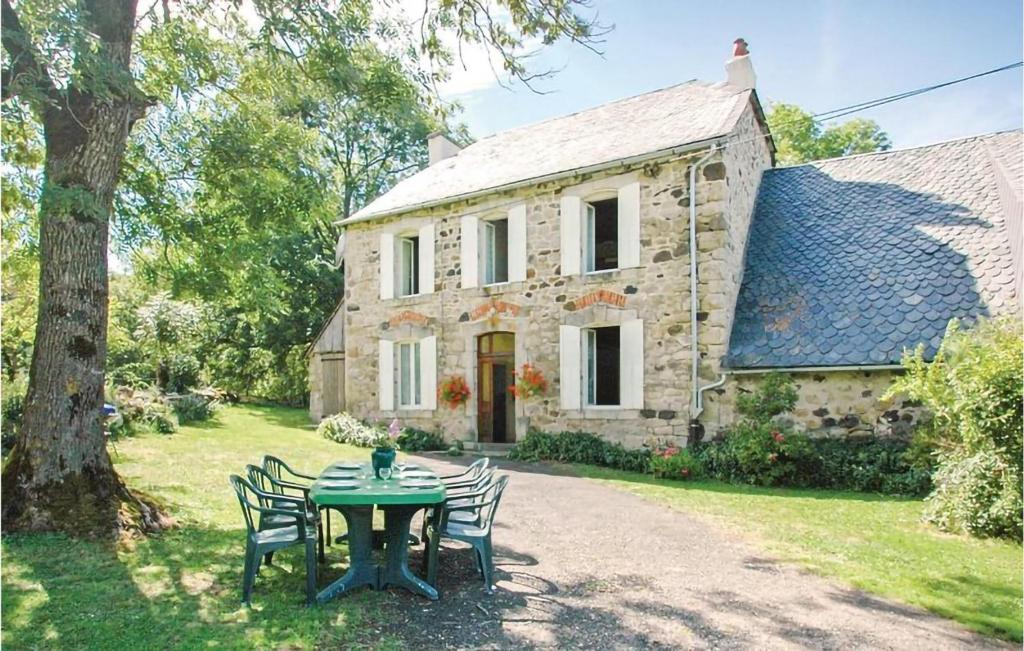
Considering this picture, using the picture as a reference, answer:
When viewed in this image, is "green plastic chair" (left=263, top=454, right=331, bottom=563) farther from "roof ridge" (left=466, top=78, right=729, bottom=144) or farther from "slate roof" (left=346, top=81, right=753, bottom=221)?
Answer: "roof ridge" (left=466, top=78, right=729, bottom=144)

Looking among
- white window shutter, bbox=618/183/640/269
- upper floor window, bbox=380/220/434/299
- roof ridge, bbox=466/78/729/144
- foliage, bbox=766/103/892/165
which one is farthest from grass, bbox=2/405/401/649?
foliage, bbox=766/103/892/165

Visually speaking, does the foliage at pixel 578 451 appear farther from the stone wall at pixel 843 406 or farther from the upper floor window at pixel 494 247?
the upper floor window at pixel 494 247

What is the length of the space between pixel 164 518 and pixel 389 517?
278cm

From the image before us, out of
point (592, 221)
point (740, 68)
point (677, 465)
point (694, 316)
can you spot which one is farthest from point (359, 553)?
point (740, 68)

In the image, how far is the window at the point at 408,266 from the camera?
13.8 metres

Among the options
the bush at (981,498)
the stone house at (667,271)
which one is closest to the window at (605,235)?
the stone house at (667,271)

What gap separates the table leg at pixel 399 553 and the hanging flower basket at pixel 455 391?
8.09 metres

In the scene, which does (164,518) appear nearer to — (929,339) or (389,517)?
(389,517)

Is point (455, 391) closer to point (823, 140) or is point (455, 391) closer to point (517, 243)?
point (517, 243)

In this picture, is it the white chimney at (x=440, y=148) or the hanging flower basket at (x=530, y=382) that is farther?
the white chimney at (x=440, y=148)

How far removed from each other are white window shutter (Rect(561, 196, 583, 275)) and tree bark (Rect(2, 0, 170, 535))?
23.7 ft

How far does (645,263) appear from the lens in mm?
10570

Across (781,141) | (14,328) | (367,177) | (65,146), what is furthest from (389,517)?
(367,177)

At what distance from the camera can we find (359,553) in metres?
4.14
